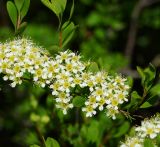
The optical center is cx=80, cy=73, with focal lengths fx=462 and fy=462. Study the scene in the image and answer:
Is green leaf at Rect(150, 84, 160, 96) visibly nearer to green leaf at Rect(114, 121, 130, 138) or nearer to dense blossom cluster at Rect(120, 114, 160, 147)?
dense blossom cluster at Rect(120, 114, 160, 147)

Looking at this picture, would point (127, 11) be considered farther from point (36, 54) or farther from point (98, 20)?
point (36, 54)

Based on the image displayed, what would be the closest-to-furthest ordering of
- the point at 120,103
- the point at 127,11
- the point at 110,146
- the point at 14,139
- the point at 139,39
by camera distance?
the point at 120,103, the point at 110,146, the point at 14,139, the point at 127,11, the point at 139,39

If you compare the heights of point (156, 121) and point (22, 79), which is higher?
point (22, 79)

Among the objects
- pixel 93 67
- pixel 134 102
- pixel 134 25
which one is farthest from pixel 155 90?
pixel 134 25

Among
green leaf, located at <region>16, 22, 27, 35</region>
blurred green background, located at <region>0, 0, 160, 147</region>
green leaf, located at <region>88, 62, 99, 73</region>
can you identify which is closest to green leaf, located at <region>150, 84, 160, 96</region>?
green leaf, located at <region>88, 62, 99, 73</region>

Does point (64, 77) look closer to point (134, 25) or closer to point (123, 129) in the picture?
point (123, 129)

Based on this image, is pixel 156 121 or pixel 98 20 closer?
pixel 156 121

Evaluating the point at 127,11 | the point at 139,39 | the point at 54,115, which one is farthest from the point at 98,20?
the point at 54,115
